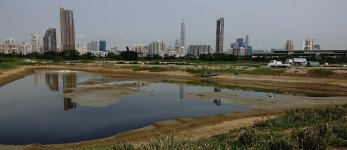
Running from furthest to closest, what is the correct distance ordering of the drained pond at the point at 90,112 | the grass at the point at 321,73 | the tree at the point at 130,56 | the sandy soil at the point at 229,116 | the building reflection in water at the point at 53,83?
1. the tree at the point at 130,56
2. the grass at the point at 321,73
3. the building reflection in water at the point at 53,83
4. the drained pond at the point at 90,112
5. the sandy soil at the point at 229,116

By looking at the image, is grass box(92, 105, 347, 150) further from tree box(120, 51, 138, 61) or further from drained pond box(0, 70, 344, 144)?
tree box(120, 51, 138, 61)

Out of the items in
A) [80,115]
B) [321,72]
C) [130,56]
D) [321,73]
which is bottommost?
[80,115]

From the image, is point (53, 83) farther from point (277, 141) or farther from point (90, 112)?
point (277, 141)

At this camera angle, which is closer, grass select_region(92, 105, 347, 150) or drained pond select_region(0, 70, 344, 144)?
grass select_region(92, 105, 347, 150)

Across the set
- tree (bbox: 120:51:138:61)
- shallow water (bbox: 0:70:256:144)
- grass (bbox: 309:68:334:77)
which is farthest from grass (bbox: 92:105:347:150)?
tree (bbox: 120:51:138:61)

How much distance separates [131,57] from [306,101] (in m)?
116

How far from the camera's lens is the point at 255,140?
31.6ft

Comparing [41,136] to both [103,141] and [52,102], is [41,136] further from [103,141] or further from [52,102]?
[52,102]

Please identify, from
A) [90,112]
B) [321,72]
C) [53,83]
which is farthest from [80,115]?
[321,72]

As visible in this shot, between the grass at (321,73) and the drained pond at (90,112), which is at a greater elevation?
the grass at (321,73)

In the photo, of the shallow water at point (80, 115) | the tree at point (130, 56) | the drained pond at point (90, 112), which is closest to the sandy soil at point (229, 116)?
the drained pond at point (90, 112)

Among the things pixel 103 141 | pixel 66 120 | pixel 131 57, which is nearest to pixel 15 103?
pixel 66 120

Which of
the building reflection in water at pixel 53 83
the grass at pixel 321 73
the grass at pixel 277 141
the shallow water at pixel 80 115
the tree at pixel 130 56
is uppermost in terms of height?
the tree at pixel 130 56

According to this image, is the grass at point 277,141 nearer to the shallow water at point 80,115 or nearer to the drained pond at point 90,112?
the shallow water at point 80,115
